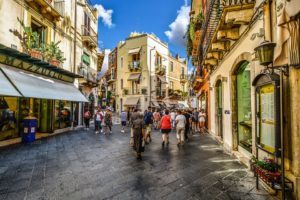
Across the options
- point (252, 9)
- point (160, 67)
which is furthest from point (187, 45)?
point (160, 67)

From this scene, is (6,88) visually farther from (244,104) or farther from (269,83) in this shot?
(244,104)

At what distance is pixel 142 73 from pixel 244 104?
24.8m

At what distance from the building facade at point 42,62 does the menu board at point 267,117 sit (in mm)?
7217

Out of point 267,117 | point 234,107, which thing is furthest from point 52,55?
point 267,117

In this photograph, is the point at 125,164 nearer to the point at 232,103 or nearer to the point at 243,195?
the point at 243,195

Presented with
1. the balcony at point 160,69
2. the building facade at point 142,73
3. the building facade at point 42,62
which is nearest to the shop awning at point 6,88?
the building facade at point 42,62

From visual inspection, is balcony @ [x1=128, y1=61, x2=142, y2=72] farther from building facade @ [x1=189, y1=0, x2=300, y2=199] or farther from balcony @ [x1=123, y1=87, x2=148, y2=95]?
building facade @ [x1=189, y1=0, x2=300, y2=199]

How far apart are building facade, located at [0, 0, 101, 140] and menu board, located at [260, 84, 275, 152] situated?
284 inches

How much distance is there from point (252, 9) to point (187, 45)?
1097 cm

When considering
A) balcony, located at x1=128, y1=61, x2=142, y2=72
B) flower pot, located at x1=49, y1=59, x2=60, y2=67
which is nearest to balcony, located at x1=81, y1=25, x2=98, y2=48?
flower pot, located at x1=49, y1=59, x2=60, y2=67

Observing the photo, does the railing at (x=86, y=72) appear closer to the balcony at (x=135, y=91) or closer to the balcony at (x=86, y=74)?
the balcony at (x=86, y=74)

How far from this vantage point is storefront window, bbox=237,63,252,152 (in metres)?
6.66

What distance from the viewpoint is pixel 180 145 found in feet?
29.8

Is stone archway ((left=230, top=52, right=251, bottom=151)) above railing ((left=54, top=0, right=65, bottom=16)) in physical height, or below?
below
